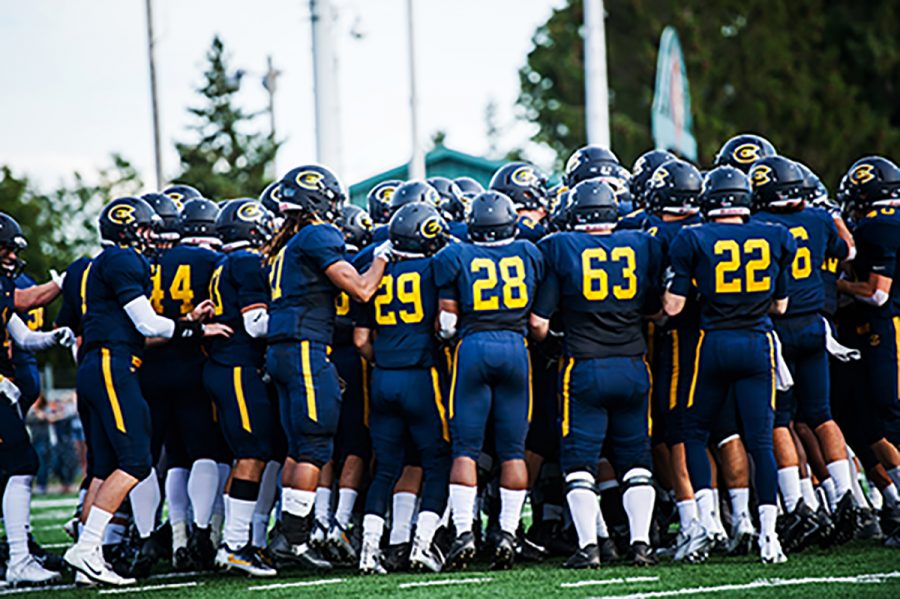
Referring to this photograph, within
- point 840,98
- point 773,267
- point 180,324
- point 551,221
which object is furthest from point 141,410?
point 840,98

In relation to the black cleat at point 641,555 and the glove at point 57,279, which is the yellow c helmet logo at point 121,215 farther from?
the black cleat at point 641,555

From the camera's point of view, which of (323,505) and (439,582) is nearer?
(439,582)

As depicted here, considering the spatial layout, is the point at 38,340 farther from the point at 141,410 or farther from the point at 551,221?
the point at 551,221

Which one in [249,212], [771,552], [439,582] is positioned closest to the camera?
[439,582]

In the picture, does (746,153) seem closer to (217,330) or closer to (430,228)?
(430,228)

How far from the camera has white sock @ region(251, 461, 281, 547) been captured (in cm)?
955

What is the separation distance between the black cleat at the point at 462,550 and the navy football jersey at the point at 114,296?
7.88 feet

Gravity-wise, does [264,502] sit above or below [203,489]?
below

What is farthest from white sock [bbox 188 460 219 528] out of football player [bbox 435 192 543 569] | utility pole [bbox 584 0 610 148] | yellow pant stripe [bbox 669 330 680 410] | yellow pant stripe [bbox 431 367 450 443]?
utility pole [bbox 584 0 610 148]

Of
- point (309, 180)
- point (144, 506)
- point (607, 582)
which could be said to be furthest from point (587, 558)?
point (144, 506)

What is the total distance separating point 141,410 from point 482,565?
2.36 meters

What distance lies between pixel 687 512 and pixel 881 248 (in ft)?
7.51

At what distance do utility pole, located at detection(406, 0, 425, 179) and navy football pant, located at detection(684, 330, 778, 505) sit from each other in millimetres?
11474

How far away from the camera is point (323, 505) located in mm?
9562
